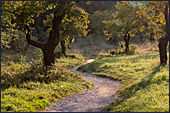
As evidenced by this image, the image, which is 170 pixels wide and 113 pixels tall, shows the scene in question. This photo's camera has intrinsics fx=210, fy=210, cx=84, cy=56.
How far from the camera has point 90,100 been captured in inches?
274

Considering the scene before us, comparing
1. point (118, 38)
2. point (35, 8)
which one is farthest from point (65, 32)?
point (118, 38)

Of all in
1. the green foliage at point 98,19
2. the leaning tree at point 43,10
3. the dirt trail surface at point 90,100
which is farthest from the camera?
the green foliage at point 98,19

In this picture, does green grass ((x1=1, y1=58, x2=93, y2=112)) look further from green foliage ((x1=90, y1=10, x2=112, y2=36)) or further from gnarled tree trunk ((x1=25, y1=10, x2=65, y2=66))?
green foliage ((x1=90, y1=10, x2=112, y2=36))

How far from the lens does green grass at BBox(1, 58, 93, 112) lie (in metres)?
5.69

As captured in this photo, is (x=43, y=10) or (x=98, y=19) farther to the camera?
(x=98, y=19)

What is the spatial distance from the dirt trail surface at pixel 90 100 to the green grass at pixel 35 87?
11.1 inches

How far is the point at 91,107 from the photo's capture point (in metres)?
6.19

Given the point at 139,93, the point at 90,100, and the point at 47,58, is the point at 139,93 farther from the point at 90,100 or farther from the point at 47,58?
the point at 47,58

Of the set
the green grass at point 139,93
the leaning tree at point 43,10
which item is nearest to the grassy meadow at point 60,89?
the green grass at point 139,93

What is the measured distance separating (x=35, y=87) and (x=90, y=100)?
1.98 meters

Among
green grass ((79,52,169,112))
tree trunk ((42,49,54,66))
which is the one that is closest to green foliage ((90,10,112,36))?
green grass ((79,52,169,112))

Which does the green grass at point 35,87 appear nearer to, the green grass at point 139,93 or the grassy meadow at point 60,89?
the grassy meadow at point 60,89

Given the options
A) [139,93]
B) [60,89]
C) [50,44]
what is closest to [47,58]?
[50,44]

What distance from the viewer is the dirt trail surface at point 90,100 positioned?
6020mm
